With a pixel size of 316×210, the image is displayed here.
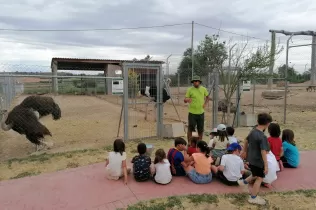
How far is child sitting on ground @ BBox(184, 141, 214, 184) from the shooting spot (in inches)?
198

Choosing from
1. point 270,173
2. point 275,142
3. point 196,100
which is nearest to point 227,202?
point 270,173

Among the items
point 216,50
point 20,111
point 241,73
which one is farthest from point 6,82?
point 241,73

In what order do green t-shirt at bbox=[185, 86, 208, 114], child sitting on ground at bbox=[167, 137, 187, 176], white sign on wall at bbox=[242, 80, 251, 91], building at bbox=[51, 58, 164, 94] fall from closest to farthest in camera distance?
child sitting on ground at bbox=[167, 137, 187, 176] < green t-shirt at bbox=[185, 86, 208, 114] < building at bbox=[51, 58, 164, 94] < white sign on wall at bbox=[242, 80, 251, 91]

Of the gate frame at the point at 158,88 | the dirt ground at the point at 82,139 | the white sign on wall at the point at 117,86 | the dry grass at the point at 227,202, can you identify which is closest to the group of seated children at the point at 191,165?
the dry grass at the point at 227,202

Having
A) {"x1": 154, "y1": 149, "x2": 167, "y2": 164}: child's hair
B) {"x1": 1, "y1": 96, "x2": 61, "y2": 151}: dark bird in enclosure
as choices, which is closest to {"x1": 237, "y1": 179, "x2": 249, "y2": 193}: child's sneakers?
{"x1": 154, "y1": 149, "x2": 167, "y2": 164}: child's hair

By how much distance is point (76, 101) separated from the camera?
17656 millimetres

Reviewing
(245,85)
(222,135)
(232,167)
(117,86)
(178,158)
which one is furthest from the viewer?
(245,85)

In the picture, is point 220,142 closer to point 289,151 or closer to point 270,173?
point 270,173

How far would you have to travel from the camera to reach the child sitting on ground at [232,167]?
16.1 ft

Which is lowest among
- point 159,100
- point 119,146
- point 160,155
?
point 160,155

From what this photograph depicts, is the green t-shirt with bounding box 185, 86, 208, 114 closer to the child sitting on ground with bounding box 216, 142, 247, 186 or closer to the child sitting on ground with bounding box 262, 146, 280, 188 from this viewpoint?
the child sitting on ground with bounding box 216, 142, 247, 186

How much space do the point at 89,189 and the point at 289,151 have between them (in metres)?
3.96

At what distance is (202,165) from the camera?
5051mm

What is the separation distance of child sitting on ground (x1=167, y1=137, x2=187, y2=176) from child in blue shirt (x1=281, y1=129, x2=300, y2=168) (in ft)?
7.07
